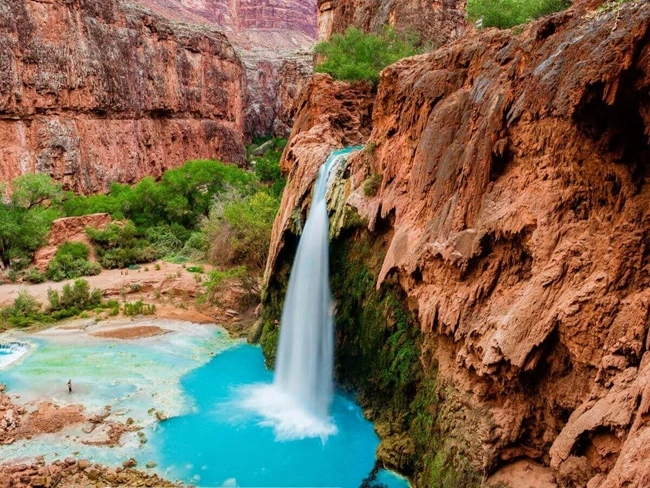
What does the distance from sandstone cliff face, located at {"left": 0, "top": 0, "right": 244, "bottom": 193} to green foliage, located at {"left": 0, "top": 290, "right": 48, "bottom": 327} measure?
18.1 metres

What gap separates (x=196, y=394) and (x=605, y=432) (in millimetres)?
12124

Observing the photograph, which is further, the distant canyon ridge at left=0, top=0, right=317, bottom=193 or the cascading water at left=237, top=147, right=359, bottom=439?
the distant canyon ridge at left=0, top=0, right=317, bottom=193

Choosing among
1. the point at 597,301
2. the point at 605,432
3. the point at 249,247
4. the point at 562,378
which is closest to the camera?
the point at 605,432

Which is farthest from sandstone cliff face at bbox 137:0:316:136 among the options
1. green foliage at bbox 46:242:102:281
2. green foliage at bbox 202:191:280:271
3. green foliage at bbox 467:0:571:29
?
green foliage at bbox 467:0:571:29

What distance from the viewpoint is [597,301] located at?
6.55 meters

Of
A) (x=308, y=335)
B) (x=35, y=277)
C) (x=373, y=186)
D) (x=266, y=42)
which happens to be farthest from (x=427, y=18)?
(x=266, y=42)

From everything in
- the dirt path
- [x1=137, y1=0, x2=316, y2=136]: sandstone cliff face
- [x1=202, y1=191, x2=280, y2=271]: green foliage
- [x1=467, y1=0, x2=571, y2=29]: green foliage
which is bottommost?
the dirt path

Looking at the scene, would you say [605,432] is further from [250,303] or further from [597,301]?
[250,303]

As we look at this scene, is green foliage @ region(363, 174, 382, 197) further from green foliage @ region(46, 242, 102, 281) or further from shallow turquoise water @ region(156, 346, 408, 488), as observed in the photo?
green foliage @ region(46, 242, 102, 281)

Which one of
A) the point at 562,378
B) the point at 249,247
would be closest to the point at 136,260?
the point at 249,247

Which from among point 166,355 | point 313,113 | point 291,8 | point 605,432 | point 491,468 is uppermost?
point 291,8

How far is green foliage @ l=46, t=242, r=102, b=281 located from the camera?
90.6 ft

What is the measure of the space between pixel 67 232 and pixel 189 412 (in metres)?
21.8

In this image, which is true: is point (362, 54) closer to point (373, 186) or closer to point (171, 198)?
point (373, 186)
